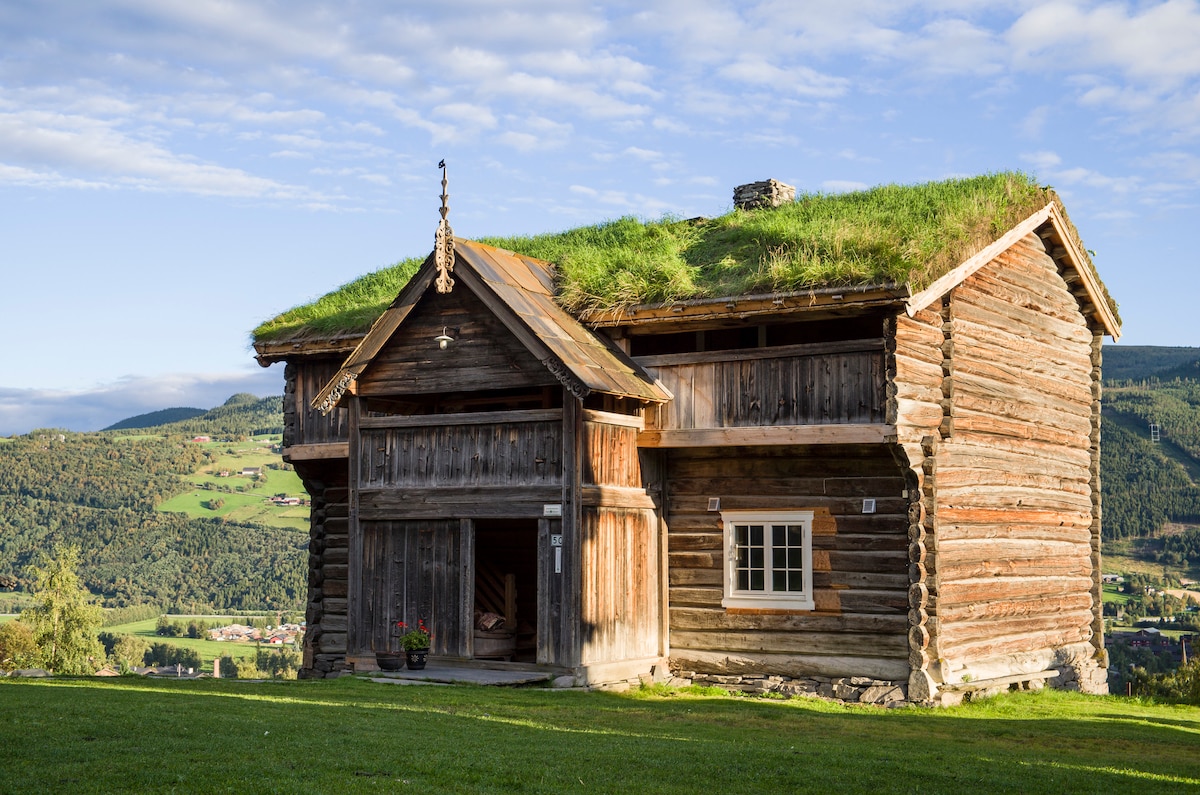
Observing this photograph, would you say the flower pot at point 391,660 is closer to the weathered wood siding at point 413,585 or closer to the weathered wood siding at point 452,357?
the weathered wood siding at point 413,585

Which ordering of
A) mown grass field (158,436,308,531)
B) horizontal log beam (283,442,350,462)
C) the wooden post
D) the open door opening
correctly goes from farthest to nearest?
mown grass field (158,436,308,531) → horizontal log beam (283,442,350,462) → the open door opening → the wooden post

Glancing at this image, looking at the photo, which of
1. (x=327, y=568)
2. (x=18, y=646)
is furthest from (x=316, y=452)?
(x=18, y=646)

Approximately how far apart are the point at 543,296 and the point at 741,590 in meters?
6.25

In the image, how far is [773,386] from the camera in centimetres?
2202

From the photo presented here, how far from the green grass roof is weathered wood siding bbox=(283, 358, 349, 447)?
76cm

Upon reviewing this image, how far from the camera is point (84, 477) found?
525 ft

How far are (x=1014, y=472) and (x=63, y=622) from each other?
53.0m

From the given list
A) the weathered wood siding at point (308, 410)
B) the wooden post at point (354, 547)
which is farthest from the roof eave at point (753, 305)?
the weathered wood siding at point (308, 410)

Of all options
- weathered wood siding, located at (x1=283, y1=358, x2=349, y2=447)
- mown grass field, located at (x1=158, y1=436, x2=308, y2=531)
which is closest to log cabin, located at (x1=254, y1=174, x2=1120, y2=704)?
weathered wood siding, located at (x1=283, y1=358, x2=349, y2=447)

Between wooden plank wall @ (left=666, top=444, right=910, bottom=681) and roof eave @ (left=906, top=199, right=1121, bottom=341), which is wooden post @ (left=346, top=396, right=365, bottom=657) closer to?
wooden plank wall @ (left=666, top=444, right=910, bottom=681)

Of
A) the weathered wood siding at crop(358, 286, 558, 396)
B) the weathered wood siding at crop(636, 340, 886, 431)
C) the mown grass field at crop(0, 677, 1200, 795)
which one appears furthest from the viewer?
the weathered wood siding at crop(358, 286, 558, 396)

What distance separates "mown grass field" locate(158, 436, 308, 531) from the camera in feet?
501

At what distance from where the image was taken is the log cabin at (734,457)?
21359 millimetres

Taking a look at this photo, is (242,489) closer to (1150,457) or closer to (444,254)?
(1150,457)
